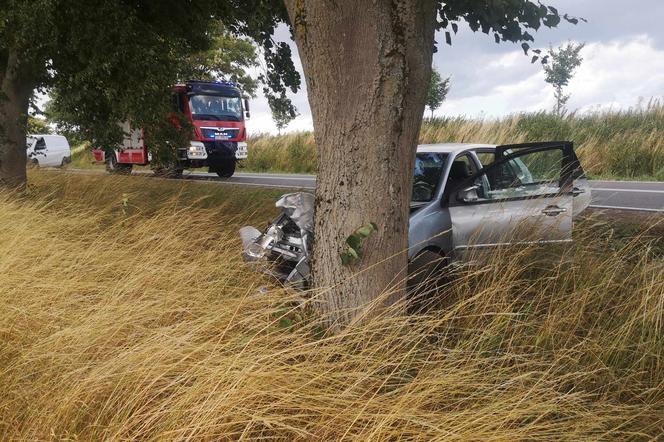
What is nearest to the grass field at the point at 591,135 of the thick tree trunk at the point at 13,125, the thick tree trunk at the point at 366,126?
the thick tree trunk at the point at 366,126

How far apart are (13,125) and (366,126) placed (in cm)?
905

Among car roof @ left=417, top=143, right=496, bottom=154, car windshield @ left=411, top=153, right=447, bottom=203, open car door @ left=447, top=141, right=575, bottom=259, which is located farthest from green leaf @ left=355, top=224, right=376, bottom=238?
car roof @ left=417, top=143, right=496, bottom=154

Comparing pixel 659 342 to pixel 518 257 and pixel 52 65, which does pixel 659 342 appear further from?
pixel 52 65

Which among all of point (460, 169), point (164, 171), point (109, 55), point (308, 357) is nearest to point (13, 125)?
point (109, 55)

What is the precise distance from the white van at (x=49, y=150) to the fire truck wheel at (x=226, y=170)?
1527cm

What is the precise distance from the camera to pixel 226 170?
19453 millimetres

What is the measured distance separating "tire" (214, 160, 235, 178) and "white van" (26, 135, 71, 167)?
50.1 feet

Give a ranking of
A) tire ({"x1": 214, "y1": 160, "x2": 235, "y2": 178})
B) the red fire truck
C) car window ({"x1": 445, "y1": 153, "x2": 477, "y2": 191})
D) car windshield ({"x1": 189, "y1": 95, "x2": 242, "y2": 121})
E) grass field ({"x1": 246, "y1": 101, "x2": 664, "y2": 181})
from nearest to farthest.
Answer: car window ({"x1": 445, "y1": 153, "x2": 477, "y2": 191}), grass field ({"x1": 246, "y1": 101, "x2": 664, "y2": 181}), the red fire truck, car windshield ({"x1": 189, "y1": 95, "x2": 242, "y2": 121}), tire ({"x1": 214, "y1": 160, "x2": 235, "y2": 178})

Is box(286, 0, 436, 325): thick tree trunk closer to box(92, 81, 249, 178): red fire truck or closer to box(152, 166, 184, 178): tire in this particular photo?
box(152, 166, 184, 178): tire

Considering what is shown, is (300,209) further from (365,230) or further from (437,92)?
(437,92)

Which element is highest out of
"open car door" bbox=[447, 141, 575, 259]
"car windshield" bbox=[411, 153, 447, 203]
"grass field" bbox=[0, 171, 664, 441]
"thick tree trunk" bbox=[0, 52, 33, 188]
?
"thick tree trunk" bbox=[0, 52, 33, 188]

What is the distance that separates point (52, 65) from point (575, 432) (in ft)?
31.6

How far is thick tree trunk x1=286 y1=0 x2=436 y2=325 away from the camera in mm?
3301

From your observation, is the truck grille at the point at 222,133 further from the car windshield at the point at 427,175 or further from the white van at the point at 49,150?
the white van at the point at 49,150
